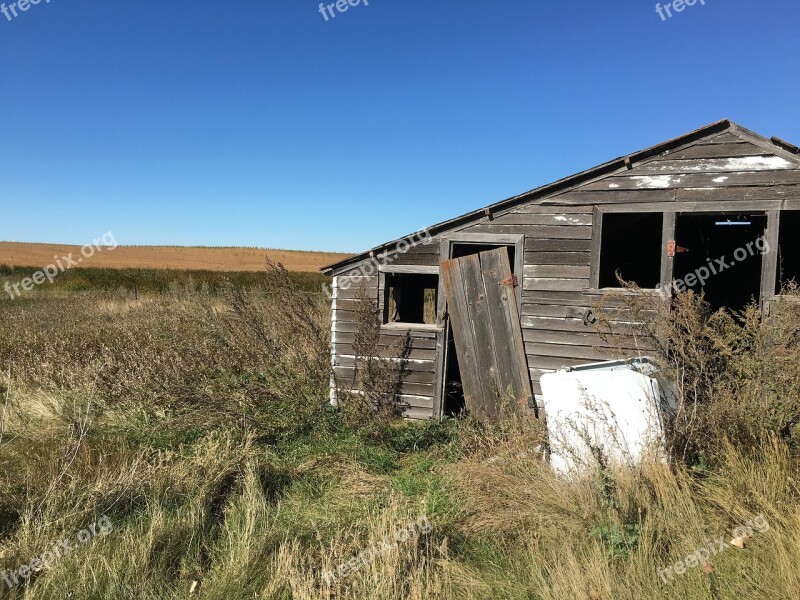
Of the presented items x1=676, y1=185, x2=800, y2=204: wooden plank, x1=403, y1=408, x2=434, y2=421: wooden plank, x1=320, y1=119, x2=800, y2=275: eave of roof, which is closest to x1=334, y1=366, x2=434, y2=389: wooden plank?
x1=403, y1=408, x2=434, y2=421: wooden plank

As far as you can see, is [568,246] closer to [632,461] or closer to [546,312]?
[546,312]

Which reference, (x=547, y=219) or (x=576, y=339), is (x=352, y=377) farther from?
(x=547, y=219)

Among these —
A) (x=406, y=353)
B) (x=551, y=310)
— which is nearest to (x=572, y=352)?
(x=551, y=310)

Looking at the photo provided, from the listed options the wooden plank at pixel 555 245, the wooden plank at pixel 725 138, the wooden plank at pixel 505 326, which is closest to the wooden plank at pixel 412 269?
the wooden plank at pixel 505 326

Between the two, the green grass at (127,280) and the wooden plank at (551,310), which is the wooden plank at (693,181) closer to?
the wooden plank at (551,310)

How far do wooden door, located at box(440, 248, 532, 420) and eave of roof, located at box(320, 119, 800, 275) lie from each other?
1.80ft

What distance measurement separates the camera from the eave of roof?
578 centimetres

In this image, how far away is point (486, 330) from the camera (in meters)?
6.83

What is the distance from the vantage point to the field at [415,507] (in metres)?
3.21

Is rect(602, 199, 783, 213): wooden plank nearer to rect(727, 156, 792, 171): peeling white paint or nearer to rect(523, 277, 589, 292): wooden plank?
rect(727, 156, 792, 171): peeling white paint

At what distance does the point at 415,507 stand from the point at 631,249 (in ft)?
23.7

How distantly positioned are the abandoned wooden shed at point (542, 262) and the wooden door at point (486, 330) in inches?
0.5

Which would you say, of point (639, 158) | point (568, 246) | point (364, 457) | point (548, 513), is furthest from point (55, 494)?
point (639, 158)

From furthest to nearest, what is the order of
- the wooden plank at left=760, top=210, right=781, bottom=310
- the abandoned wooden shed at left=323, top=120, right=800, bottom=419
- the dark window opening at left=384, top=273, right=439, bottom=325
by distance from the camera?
the dark window opening at left=384, top=273, right=439, bottom=325 → the abandoned wooden shed at left=323, top=120, right=800, bottom=419 → the wooden plank at left=760, top=210, right=781, bottom=310
